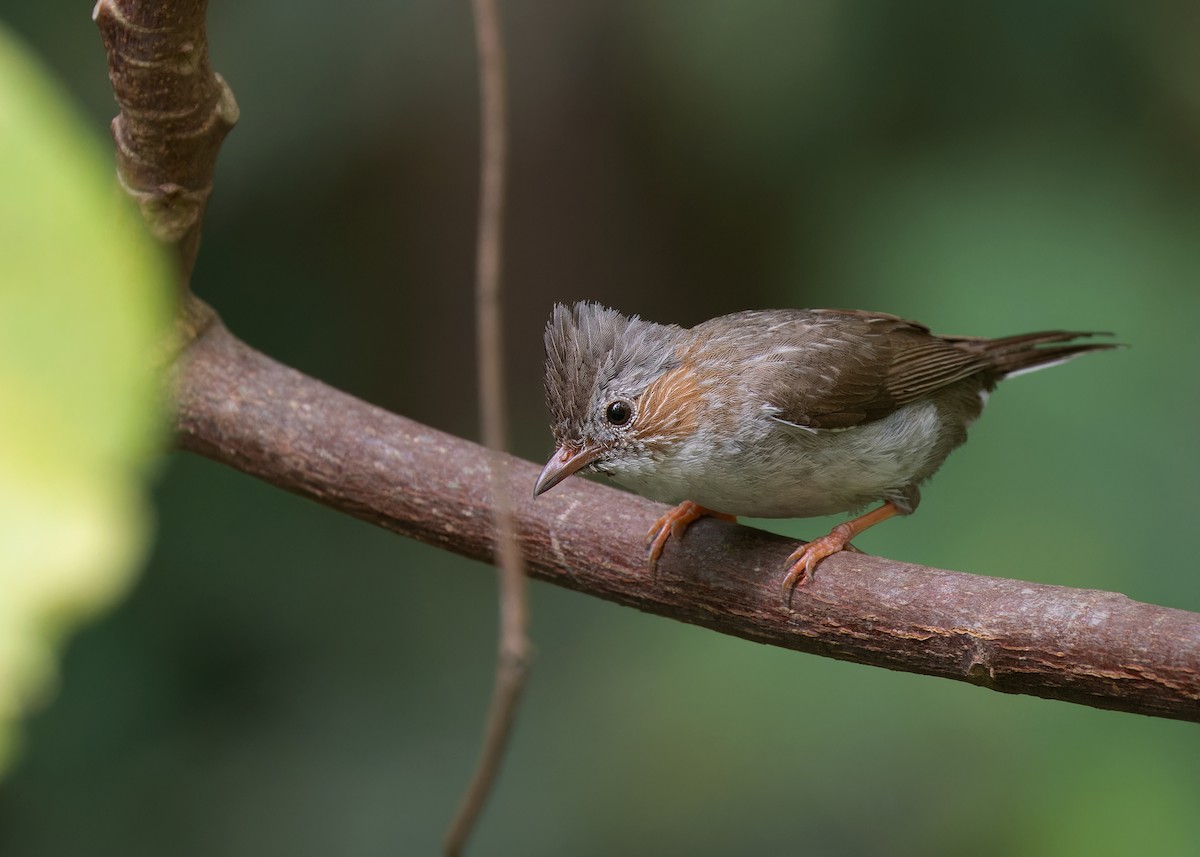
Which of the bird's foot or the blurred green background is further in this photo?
the blurred green background

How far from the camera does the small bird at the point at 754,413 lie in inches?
121

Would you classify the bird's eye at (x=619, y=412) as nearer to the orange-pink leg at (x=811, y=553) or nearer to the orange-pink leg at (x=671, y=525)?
the orange-pink leg at (x=671, y=525)

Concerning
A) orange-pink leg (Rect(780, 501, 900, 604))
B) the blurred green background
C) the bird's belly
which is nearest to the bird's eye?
the bird's belly

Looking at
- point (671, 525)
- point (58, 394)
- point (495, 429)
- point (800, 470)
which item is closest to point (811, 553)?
point (800, 470)

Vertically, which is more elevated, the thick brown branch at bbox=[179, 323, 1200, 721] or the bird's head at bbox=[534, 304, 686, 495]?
the bird's head at bbox=[534, 304, 686, 495]

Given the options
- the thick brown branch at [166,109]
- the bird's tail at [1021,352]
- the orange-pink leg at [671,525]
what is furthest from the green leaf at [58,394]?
the bird's tail at [1021,352]

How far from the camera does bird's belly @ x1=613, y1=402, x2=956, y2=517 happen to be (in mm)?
3150

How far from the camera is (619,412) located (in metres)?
3.10

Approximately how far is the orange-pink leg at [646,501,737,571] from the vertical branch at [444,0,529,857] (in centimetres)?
101

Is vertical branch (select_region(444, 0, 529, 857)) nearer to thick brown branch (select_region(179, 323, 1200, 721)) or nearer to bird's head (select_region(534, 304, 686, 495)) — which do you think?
bird's head (select_region(534, 304, 686, 495))

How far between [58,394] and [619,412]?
257cm

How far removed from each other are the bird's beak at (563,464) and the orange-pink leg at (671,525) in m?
0.31

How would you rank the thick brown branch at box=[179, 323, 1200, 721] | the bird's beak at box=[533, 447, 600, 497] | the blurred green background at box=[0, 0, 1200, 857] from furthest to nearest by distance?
the blurred green background at box=[0, 0, 1200, 857] < the bird's beak at box=[533, 447, 600, 497] < the thick brown branch at box=[179, 323, 1200, 721]

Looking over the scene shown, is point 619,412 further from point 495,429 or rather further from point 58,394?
point 58,394
